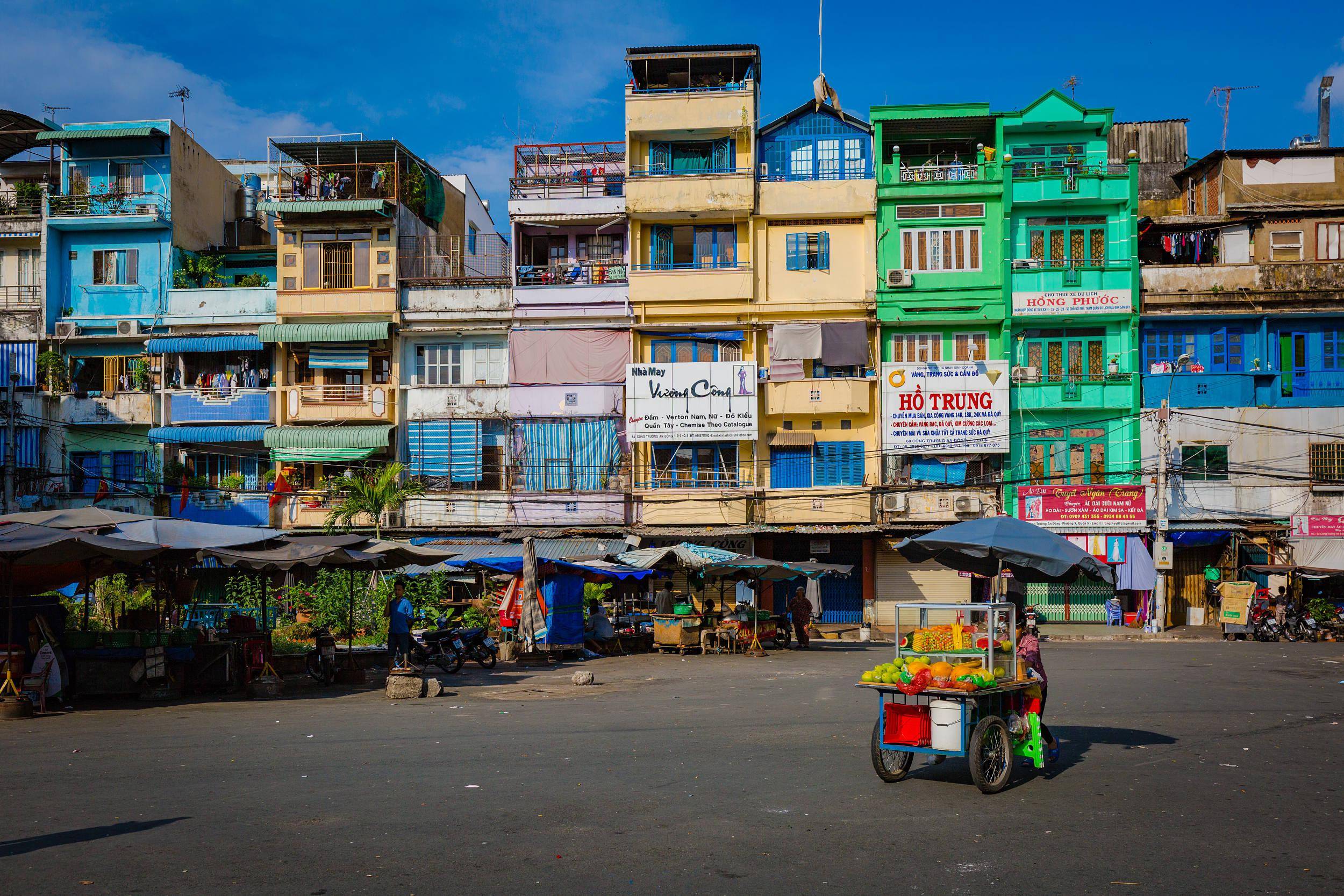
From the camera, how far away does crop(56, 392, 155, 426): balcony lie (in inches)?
1535

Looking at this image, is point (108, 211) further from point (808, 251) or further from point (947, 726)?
point (947, 726)

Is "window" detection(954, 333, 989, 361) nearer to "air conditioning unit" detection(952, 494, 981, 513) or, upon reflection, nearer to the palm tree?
"air conditioning unit" detection(952, 494, 981, 513)

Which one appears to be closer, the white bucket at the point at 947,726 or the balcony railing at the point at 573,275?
the white bucket at the point at 947,726

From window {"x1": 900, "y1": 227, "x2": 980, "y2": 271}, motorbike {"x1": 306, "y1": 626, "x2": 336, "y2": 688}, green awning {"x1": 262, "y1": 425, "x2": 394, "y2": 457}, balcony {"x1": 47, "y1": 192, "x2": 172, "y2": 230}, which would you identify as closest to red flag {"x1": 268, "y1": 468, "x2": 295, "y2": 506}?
green awning {"x1": 262, "y1": 425, "x2": 394, "y2": 457}

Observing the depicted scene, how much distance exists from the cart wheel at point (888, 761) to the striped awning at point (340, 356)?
105ft

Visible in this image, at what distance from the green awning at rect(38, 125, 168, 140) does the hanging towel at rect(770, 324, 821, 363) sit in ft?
72.2

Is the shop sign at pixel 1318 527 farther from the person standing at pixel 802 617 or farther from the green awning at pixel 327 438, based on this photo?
the green awning at pixel 327 438

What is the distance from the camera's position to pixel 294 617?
113 feet

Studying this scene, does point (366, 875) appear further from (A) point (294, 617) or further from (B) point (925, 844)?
(A) point (294, 617)

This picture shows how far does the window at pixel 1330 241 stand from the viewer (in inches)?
1553

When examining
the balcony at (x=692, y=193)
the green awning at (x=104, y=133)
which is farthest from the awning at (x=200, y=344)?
the balcony at (x=692, y=193)

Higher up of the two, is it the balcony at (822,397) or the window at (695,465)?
the balcony at (822,397)

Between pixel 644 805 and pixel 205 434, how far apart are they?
33028mm

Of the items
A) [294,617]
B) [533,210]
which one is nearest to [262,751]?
[294,617]
